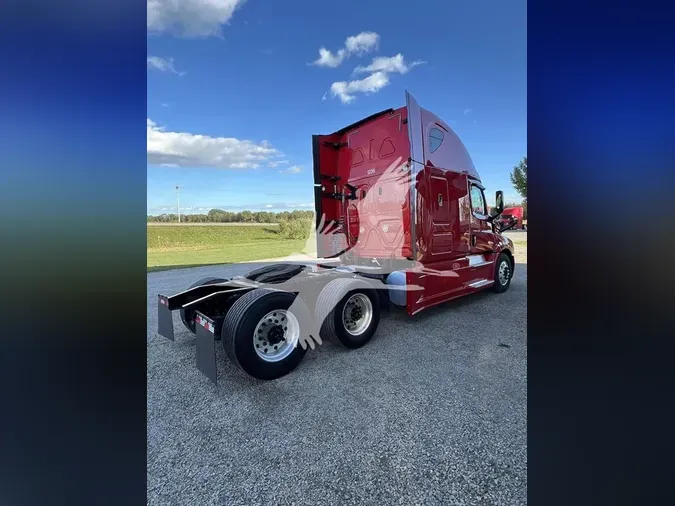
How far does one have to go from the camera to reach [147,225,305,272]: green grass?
48.4 ft

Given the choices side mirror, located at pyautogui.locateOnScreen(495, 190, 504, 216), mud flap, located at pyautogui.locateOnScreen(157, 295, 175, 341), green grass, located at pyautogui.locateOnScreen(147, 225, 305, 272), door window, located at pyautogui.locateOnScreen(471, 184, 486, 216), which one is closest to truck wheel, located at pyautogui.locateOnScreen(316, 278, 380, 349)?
mud flap, located at pyautogui.locateOnScreen(157, 295, 175, 341)

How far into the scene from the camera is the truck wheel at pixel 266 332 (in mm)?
2799

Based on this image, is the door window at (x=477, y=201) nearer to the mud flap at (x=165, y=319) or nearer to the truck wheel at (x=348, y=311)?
the truck wheel at (x=348, y=311)

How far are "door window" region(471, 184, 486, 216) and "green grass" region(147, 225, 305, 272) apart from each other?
9.94 metres

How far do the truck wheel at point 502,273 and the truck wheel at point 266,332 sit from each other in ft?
15.8

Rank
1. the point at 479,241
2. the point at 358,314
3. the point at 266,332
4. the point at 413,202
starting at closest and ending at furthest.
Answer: the point at 266,332, the point at 358,314, the point at 413,202, the point at 479,241

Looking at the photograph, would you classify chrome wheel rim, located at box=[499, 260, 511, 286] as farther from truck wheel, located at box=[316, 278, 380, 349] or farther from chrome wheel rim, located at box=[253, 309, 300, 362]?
chrome wheel rim, located at box=[253, 309, 300, 362]

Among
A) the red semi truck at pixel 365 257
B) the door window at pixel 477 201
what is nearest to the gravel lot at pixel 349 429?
the red semi truck at pixel 365 257

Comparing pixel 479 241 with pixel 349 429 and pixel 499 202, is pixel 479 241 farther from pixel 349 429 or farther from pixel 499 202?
pixel 349 429

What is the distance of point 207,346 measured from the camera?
275 cm

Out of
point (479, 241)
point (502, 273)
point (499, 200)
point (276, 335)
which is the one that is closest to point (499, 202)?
point (499, 200)

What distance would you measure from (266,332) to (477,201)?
4809 millimetres

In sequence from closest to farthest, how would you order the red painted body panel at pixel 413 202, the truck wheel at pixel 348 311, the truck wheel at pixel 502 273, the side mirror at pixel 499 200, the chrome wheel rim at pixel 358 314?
the truck wheel at pixel 348 311, the chrome wheel rim at pixel 358 314, the red painted body panel at pixel 413 202, the side mirror at pixel 499 200, the truck wheel at pixel 502 273
